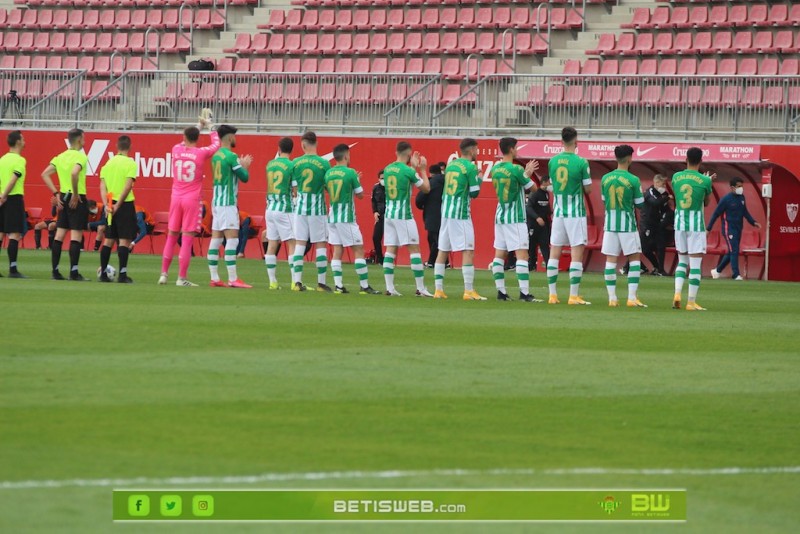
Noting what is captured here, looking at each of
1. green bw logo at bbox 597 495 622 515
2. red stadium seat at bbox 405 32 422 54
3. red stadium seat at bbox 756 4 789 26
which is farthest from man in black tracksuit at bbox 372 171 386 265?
green bw logo at bbox 597 495 622 515

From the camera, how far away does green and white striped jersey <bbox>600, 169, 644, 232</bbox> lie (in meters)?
18.5

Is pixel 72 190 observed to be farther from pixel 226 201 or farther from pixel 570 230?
pixel 570 230

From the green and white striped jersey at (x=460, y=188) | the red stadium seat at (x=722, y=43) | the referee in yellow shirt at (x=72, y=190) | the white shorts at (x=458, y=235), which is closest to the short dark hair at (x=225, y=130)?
the referee in yellow shirt at (x=72, y=190)

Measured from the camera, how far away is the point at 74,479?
23.6 feet

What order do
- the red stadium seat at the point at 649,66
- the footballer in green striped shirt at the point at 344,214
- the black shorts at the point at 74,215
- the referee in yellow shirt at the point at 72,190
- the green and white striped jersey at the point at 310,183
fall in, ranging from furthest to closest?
1. the red stadium seat at the point at 649,66
2. the green and white striped jersey at the point at 310,183
3. the footballer in green striped shirt at the point at 344,214
4. the black shorts at the point at 74,215
5. the referee in yellow shirt at the point at 72,190

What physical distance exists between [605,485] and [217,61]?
95.3 ft

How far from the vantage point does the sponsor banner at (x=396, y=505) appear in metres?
6.56

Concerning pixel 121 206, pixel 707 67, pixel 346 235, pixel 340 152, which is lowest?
pixel 346 235

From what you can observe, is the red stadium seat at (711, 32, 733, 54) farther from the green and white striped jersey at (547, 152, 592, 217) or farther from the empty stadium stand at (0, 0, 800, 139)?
the green and white striped jersey at (547, 152, 592, 217)

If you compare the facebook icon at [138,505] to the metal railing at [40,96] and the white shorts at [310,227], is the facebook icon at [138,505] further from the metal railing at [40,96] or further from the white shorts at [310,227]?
the metal railing at [40,96]

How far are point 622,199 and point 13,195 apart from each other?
8498mm

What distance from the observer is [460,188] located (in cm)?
1897

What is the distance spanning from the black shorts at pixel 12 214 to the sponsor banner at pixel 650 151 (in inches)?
452

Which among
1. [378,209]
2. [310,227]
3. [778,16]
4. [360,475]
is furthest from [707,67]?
[360,475]
